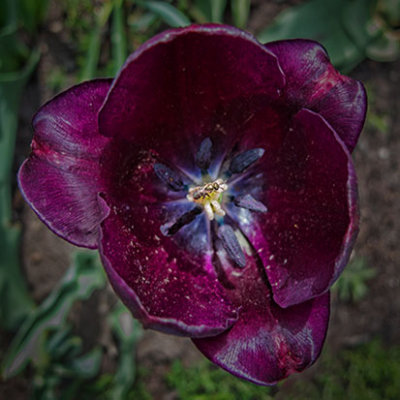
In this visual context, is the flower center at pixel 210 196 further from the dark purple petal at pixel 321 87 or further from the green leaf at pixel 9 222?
the green leaf at pixel 9 222

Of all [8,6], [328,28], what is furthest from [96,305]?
[328,28]

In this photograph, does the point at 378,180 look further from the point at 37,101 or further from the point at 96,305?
the point at 37,101

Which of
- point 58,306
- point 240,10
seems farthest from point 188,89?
point 240,10

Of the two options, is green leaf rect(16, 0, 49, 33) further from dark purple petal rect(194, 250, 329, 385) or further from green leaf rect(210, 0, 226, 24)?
dark purple petal rect(194, 250, 329, 385)

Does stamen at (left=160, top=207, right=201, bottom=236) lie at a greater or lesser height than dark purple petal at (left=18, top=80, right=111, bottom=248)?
lesser

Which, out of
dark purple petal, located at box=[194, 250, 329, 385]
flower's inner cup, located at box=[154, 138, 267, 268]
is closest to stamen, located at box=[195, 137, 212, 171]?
flower's inner cup, located at box=[154, 138, 267, 268]

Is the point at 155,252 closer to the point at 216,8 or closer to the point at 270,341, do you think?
the point at 270,341
